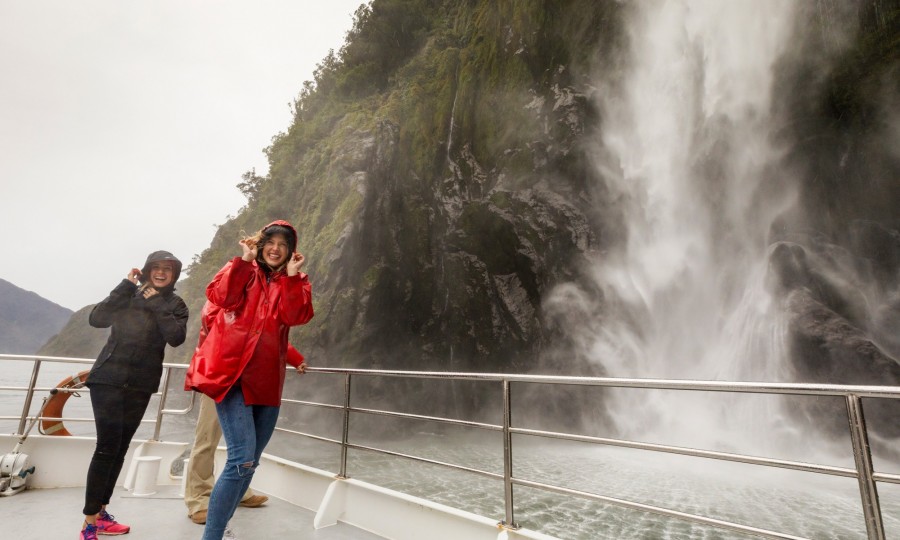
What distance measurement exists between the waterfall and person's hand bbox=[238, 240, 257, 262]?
44.4ft

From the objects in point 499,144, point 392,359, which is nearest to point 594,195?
point 499,144

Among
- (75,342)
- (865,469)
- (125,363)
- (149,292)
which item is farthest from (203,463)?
(75,342)

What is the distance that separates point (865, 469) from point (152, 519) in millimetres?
3684

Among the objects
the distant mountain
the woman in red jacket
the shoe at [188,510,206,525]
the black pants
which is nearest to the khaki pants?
the shoe at [188,510,206,525]

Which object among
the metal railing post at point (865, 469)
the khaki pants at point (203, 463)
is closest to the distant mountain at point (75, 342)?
the khaki pants at point (203, 463)

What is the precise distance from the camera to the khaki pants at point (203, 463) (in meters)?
2.82

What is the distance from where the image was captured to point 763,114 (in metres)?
13.2

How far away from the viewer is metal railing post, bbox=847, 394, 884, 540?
1.36 metres

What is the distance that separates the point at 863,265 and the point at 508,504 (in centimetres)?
1525

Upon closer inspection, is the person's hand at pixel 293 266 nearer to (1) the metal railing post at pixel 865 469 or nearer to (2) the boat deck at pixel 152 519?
(2) the boat deck at pixel 152 519

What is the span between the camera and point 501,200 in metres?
15.4

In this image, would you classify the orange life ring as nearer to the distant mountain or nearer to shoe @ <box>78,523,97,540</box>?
shoe @ <box>78,523,97,540</box>

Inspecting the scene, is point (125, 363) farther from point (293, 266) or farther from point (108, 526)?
point (293, 266)

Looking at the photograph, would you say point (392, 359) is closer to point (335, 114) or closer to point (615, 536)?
point (615, 536)
